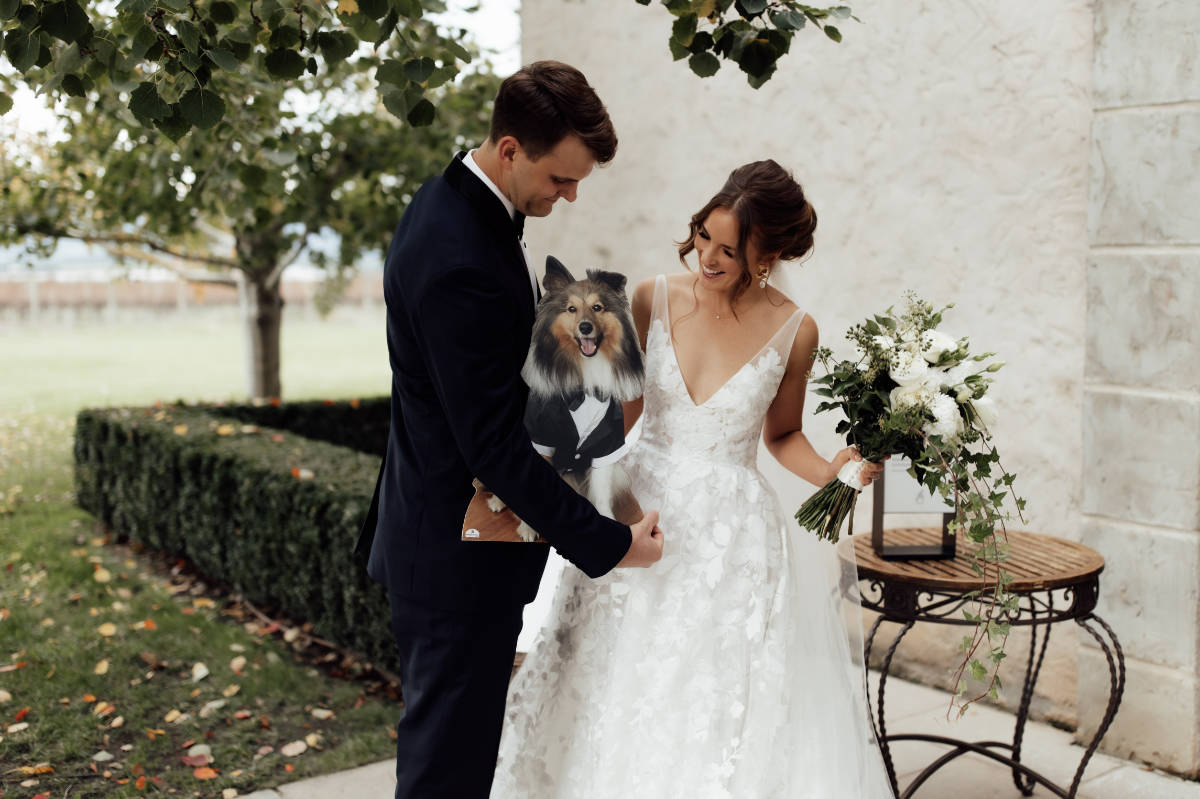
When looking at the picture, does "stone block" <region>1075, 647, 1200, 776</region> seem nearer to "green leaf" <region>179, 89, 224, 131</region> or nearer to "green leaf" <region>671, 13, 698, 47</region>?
"green leaf" <region>671, 13, 698, 47</region>

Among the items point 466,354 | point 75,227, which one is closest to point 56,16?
point 466,354

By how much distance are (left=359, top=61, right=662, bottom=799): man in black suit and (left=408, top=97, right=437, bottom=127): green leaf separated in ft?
2.75

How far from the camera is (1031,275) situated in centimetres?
422

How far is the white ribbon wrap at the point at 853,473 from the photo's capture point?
2.62 meters

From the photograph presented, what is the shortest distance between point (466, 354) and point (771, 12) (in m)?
1.38

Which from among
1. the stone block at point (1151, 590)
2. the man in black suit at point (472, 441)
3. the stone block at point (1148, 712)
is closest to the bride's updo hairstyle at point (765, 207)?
the man in black suit at point (472, 441)

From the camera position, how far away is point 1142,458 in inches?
146

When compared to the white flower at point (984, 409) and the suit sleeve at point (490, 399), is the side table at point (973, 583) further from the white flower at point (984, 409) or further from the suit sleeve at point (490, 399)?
the suit sleeve at point (490, 399)

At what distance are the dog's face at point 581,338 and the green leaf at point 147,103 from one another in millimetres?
1191

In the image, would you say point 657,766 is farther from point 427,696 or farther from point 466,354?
point 466,354

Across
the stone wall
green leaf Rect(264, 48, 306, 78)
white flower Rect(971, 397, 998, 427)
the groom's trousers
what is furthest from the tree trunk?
white flower Rect(971, 397, 998, 427)

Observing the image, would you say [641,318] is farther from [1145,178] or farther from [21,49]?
[1145,178]

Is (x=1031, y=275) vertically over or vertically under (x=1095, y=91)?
under

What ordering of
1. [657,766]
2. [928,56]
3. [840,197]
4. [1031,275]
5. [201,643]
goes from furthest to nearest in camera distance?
[201,643] → [840,197] → [928,56] → [1031,275] → [657,766]
